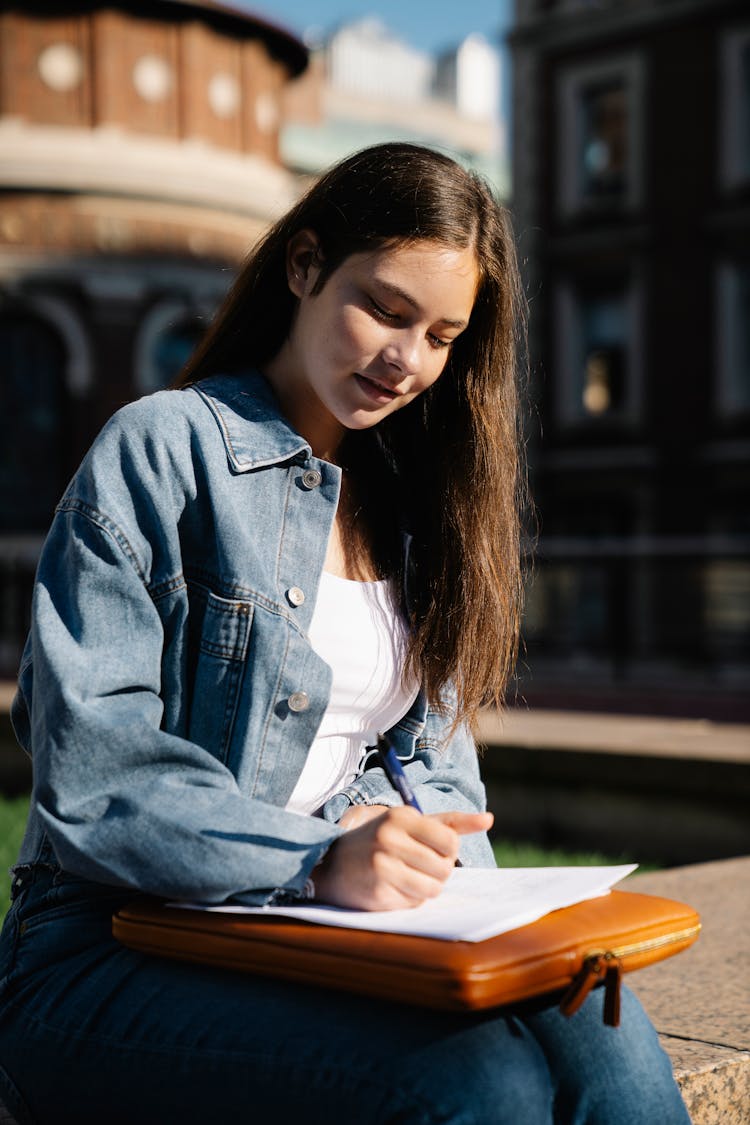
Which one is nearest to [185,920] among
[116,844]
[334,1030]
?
[116,844]

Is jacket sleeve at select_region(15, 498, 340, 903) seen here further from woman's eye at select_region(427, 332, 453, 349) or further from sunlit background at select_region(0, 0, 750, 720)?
sunlit background at select_region(0, 0, 750, 720)

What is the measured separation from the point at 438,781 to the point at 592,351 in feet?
66.2

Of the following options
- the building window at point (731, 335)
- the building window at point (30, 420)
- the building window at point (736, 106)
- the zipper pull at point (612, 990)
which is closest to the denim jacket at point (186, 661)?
the zipper pull at point (612, 990)

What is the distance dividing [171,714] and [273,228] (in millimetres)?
780

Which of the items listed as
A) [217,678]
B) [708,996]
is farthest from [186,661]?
[708,996]

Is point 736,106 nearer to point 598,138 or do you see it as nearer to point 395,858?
point 598,138

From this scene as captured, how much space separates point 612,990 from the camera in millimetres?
1574

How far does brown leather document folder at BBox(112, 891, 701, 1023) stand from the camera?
144cm

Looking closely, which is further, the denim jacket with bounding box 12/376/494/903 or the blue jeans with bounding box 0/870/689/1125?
the denim jacket with bounding box 12/376/494/903

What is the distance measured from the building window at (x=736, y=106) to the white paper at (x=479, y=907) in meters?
20.1

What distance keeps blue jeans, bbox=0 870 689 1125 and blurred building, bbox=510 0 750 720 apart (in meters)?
18.2

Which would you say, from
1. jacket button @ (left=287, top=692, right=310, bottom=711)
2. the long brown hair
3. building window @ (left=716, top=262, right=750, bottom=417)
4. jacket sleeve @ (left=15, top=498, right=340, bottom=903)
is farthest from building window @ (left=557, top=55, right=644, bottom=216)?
jacket sleeve @ (left=15, top=498, right=340, bottom=903)

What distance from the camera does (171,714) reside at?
1784 millimetres

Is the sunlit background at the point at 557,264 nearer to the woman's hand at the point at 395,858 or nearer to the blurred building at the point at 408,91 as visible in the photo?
the woman's hand at the point at 395,858
